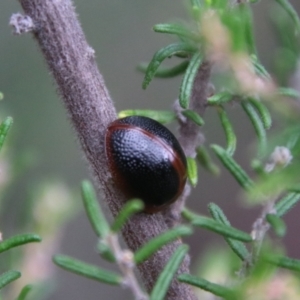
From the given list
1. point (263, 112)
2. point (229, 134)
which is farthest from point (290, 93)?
point (229, 134)

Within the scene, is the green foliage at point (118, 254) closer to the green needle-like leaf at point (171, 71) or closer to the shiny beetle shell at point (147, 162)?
the shiny beetle shell at point (147, 162)

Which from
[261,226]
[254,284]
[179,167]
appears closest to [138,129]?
[179,167]

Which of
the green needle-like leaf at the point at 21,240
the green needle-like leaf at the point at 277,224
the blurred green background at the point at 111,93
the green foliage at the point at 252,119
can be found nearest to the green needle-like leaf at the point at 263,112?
the green foliage at the point at 252,119

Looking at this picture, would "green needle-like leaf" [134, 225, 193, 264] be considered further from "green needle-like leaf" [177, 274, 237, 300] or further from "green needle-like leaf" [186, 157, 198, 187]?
"green needle-like leaf" [186, 157, 198, 187]

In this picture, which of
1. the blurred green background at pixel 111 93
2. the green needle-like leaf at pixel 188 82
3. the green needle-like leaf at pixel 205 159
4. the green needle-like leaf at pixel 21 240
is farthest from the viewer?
the blurred green background at pixel 111 93

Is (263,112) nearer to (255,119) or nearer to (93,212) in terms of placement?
(255,119)

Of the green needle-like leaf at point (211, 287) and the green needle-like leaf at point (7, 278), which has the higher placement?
the green needle-like leaf at point (7, 278)

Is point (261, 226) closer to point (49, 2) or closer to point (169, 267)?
point (169, 267)
